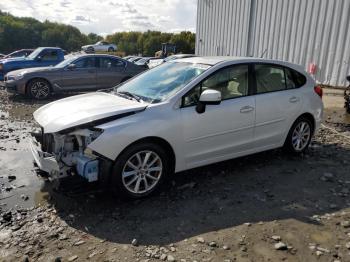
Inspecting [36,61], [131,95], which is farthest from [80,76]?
[131,95]

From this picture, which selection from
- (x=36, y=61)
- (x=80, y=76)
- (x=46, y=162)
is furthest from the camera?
(x=36, y=61)

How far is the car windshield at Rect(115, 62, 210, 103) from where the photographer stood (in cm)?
439

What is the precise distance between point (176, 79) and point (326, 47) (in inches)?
388

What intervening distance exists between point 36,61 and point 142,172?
11194 millimetres

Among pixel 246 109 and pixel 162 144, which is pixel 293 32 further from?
pixel 162 144

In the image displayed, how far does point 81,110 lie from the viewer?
13.4ft

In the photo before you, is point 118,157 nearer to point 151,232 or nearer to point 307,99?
point 151,232

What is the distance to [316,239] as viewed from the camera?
340cm

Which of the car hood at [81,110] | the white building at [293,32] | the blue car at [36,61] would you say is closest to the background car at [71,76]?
the blue car at [36,61]

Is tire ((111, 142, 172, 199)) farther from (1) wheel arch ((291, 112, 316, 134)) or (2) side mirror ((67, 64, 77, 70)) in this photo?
(2) side mirror ((67, 64, 77, 70))

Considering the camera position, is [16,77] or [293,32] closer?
[16,77]

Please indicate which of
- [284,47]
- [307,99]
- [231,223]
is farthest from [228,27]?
[231,223]

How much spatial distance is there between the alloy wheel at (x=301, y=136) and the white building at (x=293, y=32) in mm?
7387

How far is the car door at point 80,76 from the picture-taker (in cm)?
1155
